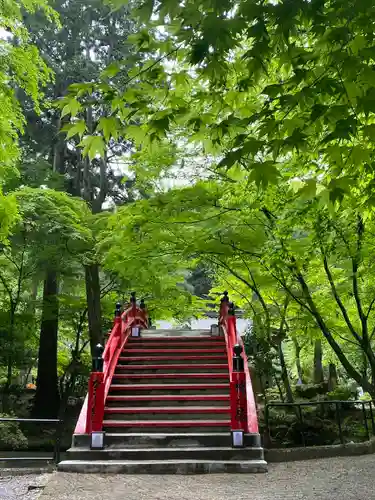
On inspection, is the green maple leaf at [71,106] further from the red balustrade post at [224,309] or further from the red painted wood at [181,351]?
the red balustrade post at [224,309]

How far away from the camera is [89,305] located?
1448cm

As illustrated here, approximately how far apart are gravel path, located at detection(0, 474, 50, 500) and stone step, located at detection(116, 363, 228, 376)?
12.8 feet

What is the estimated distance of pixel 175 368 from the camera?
35.1 ft

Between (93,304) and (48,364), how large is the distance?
13.1 ft

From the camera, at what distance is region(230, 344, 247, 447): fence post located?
7.85 metres

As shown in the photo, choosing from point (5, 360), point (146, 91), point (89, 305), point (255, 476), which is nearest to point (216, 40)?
point (146, 91)

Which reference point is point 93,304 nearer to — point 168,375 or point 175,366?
point 175,366

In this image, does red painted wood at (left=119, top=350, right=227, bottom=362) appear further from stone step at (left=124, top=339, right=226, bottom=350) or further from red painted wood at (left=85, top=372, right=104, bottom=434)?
red painted wood at (left=85, top=372, right=104, bottom=434)

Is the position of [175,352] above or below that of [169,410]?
above

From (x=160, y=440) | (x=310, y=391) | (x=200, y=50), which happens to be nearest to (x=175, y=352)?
(x=160, y=440)

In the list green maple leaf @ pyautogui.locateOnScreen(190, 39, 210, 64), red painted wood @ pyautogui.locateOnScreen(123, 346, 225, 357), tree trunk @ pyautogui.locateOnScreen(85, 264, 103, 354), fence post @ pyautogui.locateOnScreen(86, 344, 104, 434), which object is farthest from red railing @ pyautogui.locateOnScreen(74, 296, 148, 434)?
green maple leaf @ pyautogui.locateOnScreen(190, 39, 210, 64)

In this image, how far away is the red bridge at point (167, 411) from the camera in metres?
7.58

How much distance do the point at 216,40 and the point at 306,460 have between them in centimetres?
707

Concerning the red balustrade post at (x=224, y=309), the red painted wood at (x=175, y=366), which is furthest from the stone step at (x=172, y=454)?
the red balustrade post at (x=224, y=309)
